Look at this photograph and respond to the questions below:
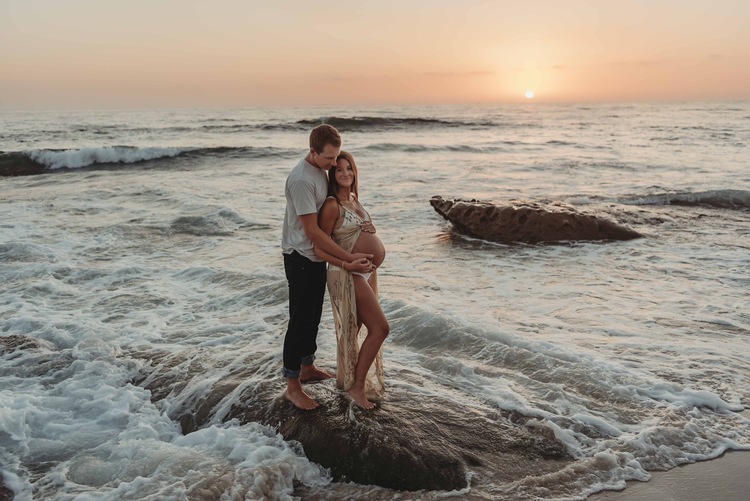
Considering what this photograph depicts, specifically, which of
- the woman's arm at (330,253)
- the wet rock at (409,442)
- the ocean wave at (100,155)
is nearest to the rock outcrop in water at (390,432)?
the wet rock at (409,442)

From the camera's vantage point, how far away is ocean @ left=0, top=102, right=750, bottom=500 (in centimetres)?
387

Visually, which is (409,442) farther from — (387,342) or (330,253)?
(387,342)

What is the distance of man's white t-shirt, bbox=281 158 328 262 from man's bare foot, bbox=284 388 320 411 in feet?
3.38

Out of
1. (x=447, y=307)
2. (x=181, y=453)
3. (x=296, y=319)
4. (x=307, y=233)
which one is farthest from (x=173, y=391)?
(x=447, y=307)

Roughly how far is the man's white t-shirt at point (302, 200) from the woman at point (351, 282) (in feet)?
0.27

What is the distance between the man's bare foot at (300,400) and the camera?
4.29 m

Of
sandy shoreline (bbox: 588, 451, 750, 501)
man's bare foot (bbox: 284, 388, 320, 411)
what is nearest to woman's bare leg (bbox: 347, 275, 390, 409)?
man's bare foot (bbox: 284, 388, 320, 411)

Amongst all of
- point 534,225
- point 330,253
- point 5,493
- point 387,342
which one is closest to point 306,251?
point 330,253

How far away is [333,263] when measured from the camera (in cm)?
407

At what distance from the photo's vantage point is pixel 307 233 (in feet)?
13.1

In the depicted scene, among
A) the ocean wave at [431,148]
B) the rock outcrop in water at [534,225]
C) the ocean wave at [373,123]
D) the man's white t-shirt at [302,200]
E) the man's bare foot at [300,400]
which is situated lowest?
the man's bare foot at [300,400]

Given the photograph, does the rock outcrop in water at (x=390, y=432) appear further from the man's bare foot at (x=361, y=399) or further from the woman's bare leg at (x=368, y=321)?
the woman's bare leg at (x=368, y=321)

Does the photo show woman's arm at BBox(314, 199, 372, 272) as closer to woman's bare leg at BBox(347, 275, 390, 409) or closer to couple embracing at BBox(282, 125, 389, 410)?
couple embracing at BBox(282, 125, 389, 410)

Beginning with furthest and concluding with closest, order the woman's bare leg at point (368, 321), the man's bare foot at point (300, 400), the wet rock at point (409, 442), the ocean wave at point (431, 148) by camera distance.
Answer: the ocean wave at point (431, 148) < the man's bare foot at point (300, 400) < the woman's bare leg at point (368, 321) < the wet rock at point (409, 442)
